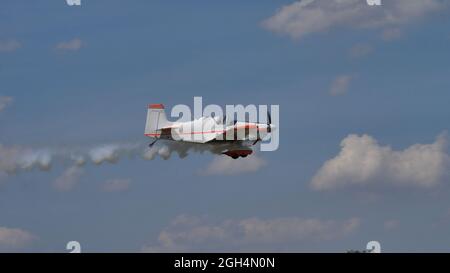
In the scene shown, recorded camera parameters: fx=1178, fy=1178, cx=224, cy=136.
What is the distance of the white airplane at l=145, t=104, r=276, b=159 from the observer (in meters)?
122

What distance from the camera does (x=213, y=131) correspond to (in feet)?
413

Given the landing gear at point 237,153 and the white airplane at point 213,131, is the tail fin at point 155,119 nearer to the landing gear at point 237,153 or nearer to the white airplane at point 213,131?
the white airplane at point 213,131

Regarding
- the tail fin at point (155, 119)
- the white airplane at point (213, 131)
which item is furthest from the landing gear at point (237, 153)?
the tail fin at point (155, 119)

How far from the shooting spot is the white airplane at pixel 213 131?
401ft

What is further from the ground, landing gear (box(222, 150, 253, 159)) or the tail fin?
the tail fin

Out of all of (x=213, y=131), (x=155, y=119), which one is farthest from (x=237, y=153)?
(x=155, y=119)

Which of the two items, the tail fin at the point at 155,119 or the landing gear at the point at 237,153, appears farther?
the landing gear at the point at 237,153

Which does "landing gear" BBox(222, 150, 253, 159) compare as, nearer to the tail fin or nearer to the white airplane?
the white airplane

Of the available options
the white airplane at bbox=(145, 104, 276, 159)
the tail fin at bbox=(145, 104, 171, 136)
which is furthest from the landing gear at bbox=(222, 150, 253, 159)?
the tail fin at bbox=(145, 104, 171, 136)

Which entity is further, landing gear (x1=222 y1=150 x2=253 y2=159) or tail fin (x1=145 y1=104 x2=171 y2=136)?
landing gear (x1=222 y1=150 x2=253 y2=159)

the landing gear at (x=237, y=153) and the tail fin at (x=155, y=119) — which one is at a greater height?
the tail fin at (x=155, y=119)

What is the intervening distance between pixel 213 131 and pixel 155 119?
274 inches

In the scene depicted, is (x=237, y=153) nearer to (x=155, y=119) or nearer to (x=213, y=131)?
(x=213, y=131)
